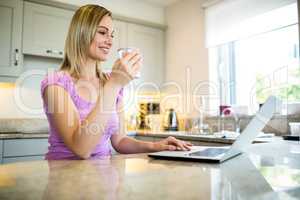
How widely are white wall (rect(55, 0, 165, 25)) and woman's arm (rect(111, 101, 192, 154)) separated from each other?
2.07m

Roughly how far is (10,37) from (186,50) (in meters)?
1.72

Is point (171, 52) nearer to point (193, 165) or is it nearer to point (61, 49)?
point (61, 49)

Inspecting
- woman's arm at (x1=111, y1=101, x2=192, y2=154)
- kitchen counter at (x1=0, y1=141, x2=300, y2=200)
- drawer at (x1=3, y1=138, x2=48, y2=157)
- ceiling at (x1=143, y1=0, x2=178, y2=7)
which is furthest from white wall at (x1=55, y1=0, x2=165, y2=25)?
kitchen counter at (x1=0, y1=141, x2=300, y2=200)

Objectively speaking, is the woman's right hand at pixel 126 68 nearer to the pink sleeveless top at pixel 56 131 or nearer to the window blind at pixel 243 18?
the pink sleeveless top at pixel 56 131

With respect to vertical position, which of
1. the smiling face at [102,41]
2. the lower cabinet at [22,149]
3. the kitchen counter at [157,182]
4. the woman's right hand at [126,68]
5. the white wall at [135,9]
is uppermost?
the white wall at [135,9]

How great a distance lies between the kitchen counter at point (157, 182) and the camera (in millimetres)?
381

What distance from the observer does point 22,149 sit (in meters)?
2.14

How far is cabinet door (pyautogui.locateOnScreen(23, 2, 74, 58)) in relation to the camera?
2449 millimetres

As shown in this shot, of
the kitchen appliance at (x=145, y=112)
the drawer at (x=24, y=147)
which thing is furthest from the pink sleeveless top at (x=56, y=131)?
the kitchen appliance at (x=145, y=112)

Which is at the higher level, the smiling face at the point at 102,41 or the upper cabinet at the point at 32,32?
the upper cabinet at the point at 32,32

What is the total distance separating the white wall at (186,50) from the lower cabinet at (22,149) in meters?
1.53

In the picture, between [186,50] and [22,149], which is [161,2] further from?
[22,149]

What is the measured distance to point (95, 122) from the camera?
0.83 metres

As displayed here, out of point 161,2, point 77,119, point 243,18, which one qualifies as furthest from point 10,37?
point 243,18
